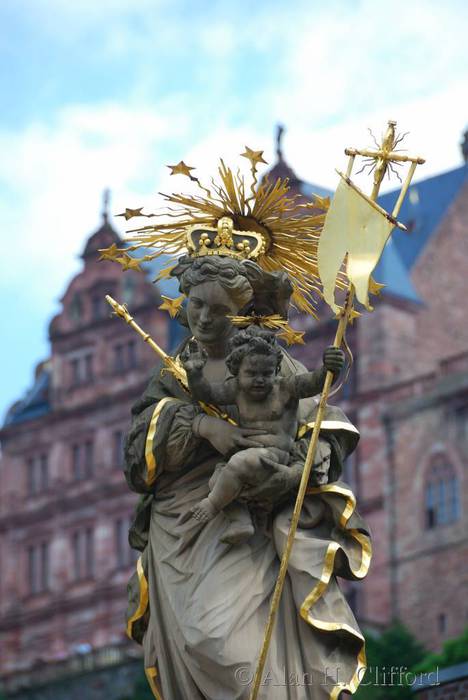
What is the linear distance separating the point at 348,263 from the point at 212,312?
979mm

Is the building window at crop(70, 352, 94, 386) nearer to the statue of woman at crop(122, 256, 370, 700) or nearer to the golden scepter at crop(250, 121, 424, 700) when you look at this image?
the statue of woman at crop(122, 256, 370, 700)

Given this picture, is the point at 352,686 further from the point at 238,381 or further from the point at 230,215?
the point at 230,215

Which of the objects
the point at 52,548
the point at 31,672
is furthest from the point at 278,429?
the point at 52,548

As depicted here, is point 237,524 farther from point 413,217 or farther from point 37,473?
point 37,473

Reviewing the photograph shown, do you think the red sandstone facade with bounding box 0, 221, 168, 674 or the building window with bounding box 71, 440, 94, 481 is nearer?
the red sandstone facade with bounding box 0, 221, 168, 674

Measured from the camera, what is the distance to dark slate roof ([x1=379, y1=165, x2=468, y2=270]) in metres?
79.8

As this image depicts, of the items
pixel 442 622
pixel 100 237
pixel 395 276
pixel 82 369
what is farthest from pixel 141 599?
pixel 82 369

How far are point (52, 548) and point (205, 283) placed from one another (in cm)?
7256

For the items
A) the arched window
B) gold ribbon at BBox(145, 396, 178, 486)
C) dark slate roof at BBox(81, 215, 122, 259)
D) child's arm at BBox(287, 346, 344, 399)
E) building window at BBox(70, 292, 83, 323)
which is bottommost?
gold ribbon at BBox(145, 396, 178, 486)

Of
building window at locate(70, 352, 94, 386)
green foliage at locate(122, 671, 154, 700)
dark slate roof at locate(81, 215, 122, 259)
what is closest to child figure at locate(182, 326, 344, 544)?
green foliage at locate(122, 671, 154, 700)

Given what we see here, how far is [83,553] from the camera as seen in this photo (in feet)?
278

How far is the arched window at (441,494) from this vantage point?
2874 inches

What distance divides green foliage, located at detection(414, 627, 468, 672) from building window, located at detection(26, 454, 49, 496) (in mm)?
24156

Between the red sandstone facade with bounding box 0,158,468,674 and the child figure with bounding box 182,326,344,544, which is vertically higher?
the red sandstone facade with bounding box 0,158,468,674
